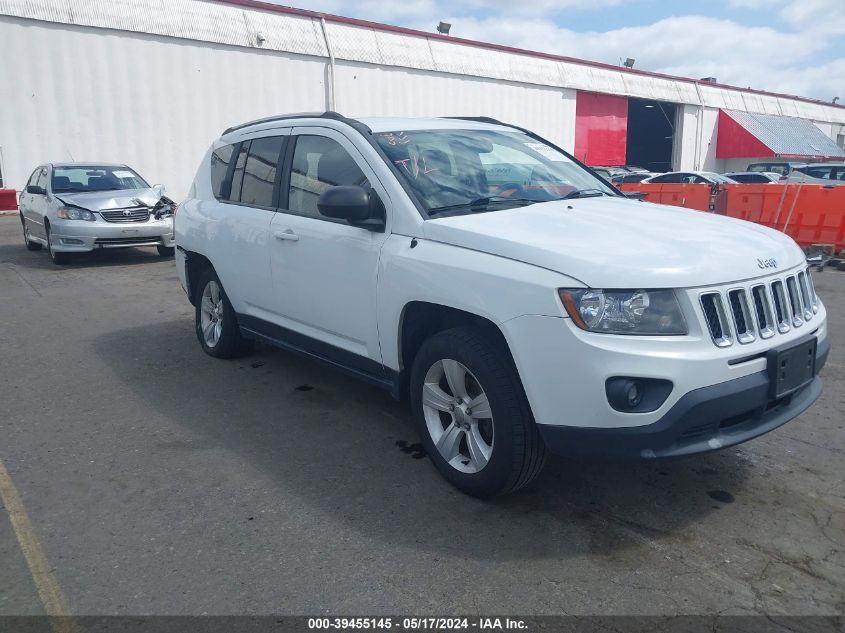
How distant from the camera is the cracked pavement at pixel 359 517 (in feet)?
9.23

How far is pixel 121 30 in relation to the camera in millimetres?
20016

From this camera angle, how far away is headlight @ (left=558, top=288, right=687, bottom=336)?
9.68 feet

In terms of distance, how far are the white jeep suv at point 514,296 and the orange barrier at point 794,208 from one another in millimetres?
8527

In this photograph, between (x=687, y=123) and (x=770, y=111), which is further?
(x=770, y=111)

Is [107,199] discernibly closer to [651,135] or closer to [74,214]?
[74,214]

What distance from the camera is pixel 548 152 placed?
4934mm

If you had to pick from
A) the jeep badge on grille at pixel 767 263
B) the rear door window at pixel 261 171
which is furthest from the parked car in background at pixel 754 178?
the jeep badge on grille at pixel 767 263

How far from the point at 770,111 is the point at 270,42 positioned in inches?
1334

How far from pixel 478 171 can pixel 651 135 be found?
40.0 metres

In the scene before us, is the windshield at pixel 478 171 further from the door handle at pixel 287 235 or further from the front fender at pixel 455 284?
the door handle at pixel 287 235

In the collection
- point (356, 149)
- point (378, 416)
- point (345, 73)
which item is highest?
point (345, 73)

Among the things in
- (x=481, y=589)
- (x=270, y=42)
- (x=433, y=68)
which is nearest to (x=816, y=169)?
(x=433, y=68)

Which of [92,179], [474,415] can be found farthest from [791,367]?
[92,179]

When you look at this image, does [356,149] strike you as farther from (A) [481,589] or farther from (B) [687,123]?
(B) [687,123]
